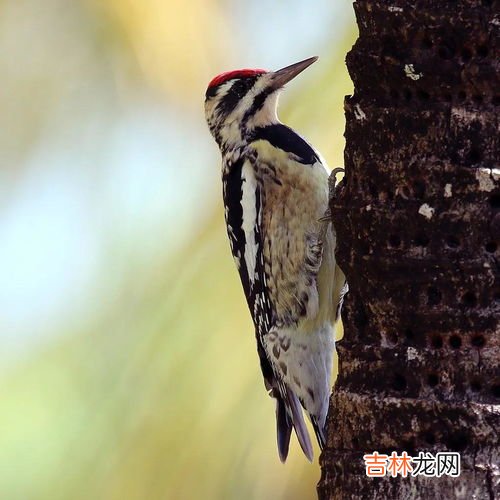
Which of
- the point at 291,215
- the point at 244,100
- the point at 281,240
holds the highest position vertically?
the point at 244,100

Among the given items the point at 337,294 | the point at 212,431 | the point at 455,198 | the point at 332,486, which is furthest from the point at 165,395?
the point at 455,198

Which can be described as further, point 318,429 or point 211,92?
point 211,92

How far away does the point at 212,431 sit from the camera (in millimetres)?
5910

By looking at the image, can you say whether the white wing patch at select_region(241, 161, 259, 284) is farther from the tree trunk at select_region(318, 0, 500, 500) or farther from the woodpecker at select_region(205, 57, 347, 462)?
the tree trunk at select_region(318, 0, 500, 500)

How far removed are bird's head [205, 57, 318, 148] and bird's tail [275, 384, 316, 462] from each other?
1.07 meters

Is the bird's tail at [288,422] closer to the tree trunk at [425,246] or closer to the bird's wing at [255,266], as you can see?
the bird's wing at [255,266]

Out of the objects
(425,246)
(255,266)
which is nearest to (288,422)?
(255,266)

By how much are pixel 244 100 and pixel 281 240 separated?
671 mm

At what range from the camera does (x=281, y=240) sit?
4.98m

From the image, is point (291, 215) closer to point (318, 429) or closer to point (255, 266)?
point (255, 266)

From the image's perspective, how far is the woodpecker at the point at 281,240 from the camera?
4891 mm

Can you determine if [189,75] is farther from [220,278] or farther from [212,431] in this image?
[212,431]

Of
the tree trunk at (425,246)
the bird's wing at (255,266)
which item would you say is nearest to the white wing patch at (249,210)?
the bird's wing at (255,266)

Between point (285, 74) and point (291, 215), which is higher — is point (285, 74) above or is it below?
above
